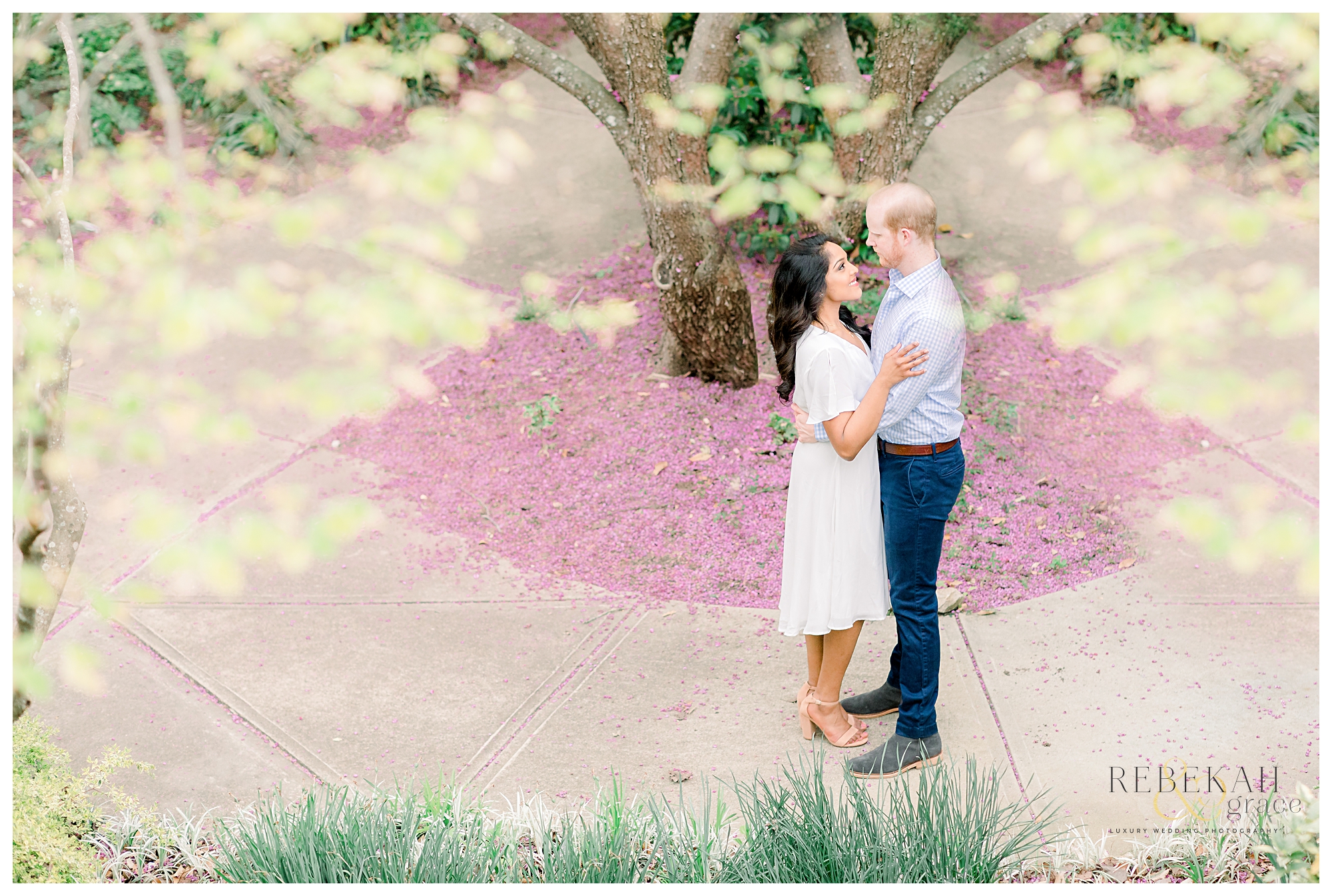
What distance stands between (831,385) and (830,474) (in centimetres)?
33

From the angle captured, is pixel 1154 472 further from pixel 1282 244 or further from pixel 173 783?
pixel 173 783

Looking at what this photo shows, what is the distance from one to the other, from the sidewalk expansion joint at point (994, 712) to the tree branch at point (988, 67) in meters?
2.79

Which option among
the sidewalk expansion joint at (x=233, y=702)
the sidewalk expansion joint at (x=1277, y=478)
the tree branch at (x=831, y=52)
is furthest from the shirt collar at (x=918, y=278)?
the tree branch at (x=831, y=52)

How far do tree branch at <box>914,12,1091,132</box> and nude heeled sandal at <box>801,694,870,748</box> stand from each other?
132 inches

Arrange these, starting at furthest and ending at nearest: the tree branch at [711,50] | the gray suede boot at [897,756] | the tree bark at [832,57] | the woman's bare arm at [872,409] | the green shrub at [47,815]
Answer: the tree bark at [832,57] → the tree branch at [711,50] → the gray suede boot at [897,756] → the woman's bare arm at [872,409] → the green shrub at [47,815]

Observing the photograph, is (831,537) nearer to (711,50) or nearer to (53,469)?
(53,469)

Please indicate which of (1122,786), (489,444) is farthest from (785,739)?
(489,444)

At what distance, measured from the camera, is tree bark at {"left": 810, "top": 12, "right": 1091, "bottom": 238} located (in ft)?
18.5

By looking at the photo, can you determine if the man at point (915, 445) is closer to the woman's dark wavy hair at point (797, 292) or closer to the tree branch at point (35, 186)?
the woman's dark wavy hair at point (797, 292)

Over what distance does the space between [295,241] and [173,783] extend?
2.10m

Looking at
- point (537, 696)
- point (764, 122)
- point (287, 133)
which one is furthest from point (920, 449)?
point (287, 133)

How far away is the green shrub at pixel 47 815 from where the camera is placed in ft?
9.85

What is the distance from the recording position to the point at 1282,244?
25.6ft
